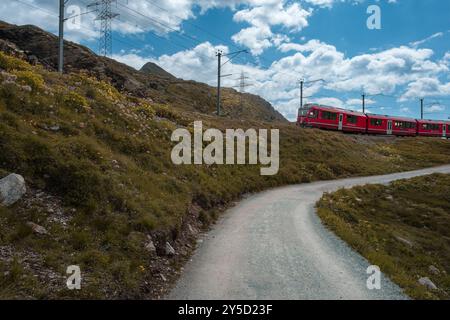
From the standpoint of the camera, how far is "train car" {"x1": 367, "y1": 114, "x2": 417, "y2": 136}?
202 ft

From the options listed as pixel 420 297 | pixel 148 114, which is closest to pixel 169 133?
pixel 148 114

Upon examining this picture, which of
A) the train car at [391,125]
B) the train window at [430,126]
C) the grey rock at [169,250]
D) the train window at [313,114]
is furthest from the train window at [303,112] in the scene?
the grey rock at [169,250]

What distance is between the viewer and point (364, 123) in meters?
59.5

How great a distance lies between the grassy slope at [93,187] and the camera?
8.52 metres

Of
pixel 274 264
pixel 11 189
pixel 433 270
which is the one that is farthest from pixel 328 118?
pixel 11 189

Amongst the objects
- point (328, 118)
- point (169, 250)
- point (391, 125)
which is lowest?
point (169, 250)

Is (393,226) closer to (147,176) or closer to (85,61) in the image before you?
(147,176)

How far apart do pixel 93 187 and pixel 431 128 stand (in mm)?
79491

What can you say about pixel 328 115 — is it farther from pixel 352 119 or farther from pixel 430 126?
pixel 430 126

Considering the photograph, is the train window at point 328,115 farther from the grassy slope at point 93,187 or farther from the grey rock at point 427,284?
the grey rock at point 427,284

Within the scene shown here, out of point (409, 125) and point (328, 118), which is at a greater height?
point (409, 125)

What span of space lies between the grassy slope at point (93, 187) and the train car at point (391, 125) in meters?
45.2
